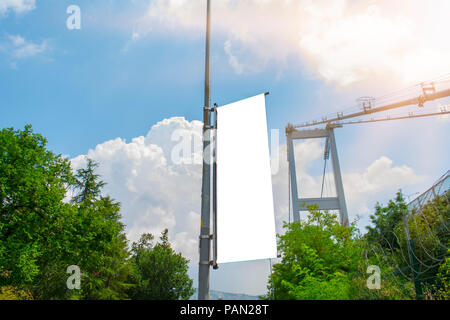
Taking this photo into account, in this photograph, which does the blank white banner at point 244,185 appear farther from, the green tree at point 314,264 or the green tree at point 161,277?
the green tree at point 161,277

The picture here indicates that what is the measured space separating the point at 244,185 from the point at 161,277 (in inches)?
1872

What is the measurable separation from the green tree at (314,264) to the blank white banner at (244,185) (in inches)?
656

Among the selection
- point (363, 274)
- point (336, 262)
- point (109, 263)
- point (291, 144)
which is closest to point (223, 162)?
point (363, 274)

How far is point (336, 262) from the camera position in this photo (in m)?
22.9

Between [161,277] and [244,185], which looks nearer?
[244,185]

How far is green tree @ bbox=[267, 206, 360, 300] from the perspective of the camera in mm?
19750

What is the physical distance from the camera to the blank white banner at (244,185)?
4418 millimetres

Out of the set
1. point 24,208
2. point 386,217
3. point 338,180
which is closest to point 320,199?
point 338,180

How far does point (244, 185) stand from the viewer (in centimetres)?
469

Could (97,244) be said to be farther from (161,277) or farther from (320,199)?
(320,199)

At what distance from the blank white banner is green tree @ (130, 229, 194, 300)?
4539 centimetres

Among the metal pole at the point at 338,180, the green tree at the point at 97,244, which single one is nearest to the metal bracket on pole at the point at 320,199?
the metal pole at the point at 338,180

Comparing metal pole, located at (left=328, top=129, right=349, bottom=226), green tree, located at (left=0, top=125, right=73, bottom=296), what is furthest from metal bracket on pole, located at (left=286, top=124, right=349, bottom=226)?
green tree, located at (left=0, top=125, right=73, bottom=296)
